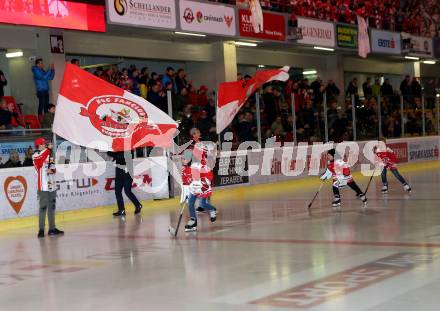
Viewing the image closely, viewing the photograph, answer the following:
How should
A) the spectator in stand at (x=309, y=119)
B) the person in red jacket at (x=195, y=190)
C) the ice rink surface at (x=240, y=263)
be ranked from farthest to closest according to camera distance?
the spectator in stand at (x=309, y=119), the person in red jacket at (x=195, y=190), the ice rink surface at (x=240, y=263)

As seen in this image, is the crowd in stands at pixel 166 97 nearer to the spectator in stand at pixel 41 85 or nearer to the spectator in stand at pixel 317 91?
the spectator in stand at pixel 41 85

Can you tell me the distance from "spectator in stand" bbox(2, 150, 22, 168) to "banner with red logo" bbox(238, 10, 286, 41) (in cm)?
1144

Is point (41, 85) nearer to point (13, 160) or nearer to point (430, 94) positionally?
point (13, 160)

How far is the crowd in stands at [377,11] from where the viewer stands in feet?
92.9

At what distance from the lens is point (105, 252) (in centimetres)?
1097

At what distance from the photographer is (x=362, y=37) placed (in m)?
30.7

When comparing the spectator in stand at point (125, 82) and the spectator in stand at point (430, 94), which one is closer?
the spectator in stand at point (125, 82)

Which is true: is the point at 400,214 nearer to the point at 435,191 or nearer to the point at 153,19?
the point at 435,191

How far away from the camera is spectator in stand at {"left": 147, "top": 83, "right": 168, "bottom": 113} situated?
1995 centimetres

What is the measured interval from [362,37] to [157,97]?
13.9 meters

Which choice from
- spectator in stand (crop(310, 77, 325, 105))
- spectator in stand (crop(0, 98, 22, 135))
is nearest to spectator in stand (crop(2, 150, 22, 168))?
spectator in stand (crop(0, 98, 22, 135))

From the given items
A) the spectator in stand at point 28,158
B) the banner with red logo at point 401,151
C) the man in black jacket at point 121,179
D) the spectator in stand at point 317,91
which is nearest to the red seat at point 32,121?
the spectator in stand at point 28,158

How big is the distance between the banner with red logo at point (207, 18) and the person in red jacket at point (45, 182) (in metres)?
10.0

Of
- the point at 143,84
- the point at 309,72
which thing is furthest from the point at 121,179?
the point at 309,72
